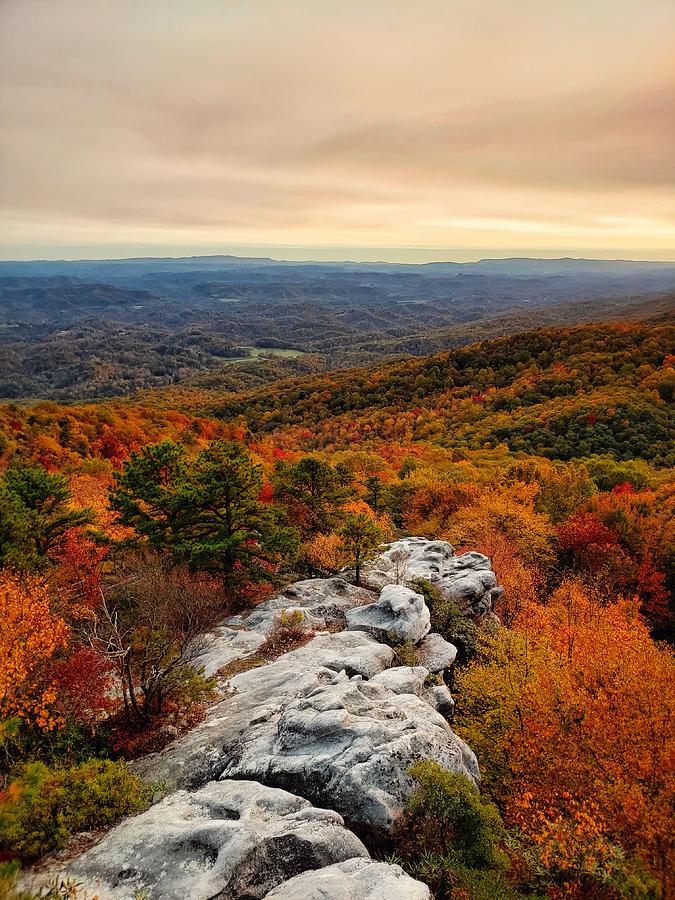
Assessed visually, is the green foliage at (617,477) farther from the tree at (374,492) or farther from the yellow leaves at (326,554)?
the yellow leaves at (326,554)

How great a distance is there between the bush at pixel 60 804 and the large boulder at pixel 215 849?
2.48ft

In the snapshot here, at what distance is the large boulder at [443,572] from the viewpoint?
35.4 meters

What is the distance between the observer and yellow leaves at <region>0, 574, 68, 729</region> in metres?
18.4

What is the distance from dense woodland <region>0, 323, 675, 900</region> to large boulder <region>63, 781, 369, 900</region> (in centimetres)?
139

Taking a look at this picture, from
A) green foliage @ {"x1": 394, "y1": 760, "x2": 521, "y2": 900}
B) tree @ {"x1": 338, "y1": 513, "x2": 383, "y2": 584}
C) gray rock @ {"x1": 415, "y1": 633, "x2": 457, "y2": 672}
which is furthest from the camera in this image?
tree @ {"x1": 338, "y1": 513, "x2": 383, "y2": 584}

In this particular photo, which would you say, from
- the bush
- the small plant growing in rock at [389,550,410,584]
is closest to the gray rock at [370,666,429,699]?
the bush

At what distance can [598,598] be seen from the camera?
4441 centimetres

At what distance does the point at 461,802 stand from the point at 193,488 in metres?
22.0

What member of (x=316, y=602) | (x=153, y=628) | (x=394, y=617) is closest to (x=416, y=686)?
(x=394, y=617)

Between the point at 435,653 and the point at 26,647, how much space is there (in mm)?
21173

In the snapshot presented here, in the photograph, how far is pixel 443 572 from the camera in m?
38.6

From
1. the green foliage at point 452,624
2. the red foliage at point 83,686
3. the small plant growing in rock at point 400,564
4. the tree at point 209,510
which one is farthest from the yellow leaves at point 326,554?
the red foliage at point 83,686

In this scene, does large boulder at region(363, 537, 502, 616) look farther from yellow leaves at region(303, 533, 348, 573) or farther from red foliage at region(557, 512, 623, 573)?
red foliage at region(557, 512, 623, 573)

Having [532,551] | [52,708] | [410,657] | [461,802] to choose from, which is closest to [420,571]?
[410,657]
